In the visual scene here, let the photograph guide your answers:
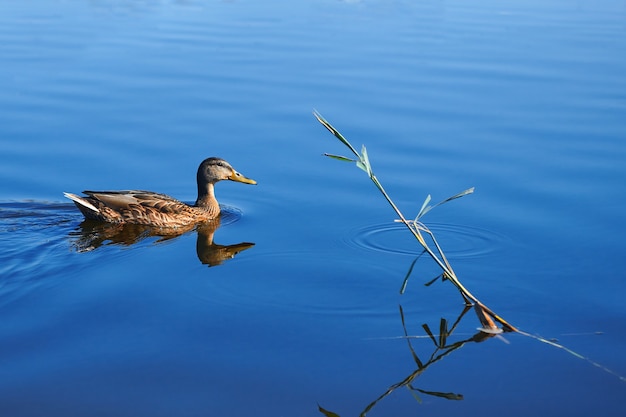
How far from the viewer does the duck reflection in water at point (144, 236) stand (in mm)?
8952

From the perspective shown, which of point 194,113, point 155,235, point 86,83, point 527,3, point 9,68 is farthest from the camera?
point 527,3

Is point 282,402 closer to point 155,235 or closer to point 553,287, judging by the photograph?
point 553,287

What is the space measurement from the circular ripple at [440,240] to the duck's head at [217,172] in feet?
6.62

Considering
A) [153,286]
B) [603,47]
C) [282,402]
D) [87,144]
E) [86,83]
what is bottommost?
[282,402]

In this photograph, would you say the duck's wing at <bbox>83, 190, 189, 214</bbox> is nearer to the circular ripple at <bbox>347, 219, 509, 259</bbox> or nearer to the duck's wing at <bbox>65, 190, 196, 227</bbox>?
the duck's wing at <bbox>65, 190, 196, 227</bbox>

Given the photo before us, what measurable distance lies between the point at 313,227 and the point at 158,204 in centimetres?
189

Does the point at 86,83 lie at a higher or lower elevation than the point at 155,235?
higher

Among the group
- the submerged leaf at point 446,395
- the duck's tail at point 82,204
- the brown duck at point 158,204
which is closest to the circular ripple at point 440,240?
the brown duck at point 158,204

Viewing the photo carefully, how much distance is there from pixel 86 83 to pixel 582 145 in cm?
736

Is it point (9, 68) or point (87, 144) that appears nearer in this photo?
point (87, 144)

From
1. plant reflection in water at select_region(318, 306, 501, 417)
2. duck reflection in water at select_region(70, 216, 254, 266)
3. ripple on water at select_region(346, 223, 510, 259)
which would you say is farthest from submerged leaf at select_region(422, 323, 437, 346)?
duck reflection in water at select_region(70, 216, 254, 266)

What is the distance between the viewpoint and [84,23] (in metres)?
19.8

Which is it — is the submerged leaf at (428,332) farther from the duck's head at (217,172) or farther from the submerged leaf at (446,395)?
the duck's head at (217,172)

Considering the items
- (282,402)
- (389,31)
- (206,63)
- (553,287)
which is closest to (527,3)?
(389,31)
